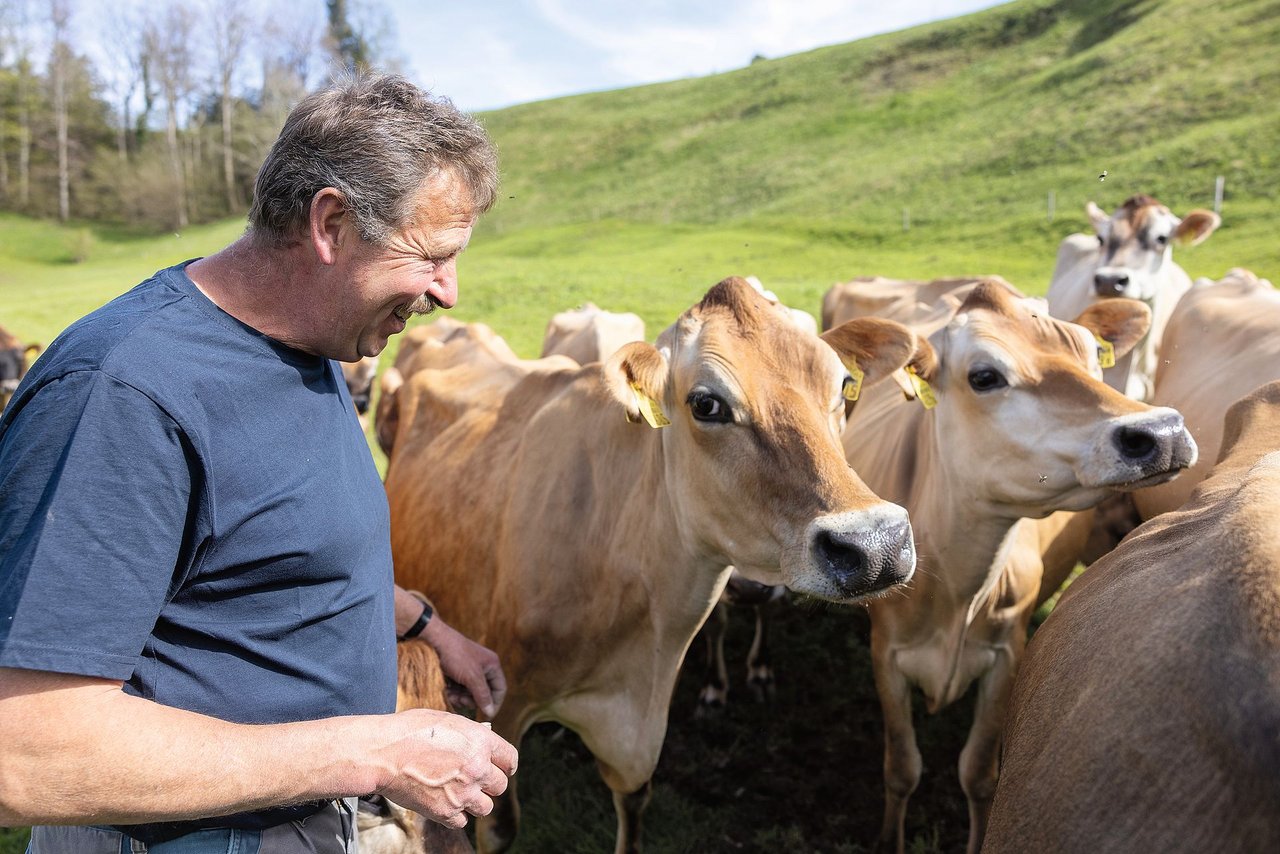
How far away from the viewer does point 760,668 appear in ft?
18.4

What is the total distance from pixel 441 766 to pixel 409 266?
99 cm

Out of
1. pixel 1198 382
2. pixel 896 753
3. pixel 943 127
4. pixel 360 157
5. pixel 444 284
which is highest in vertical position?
pixel 943 127

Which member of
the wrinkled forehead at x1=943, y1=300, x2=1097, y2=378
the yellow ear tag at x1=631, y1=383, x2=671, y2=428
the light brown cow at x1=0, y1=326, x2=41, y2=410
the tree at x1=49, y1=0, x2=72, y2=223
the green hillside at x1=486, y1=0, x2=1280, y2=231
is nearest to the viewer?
the yellow ear tag at x1=631, y1=383, x2=671, y2=428

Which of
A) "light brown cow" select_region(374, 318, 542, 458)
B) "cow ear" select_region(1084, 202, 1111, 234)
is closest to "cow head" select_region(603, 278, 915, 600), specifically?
"light brown cow" select_region(374, 318, 542, 458)

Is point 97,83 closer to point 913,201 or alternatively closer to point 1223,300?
point 913,201

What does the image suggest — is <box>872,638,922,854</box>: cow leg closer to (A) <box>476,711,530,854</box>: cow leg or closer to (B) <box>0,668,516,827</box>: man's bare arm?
(A) <box>476,711,530,854</box>: cow leg

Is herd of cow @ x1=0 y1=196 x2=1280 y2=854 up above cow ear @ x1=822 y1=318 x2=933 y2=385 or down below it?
below

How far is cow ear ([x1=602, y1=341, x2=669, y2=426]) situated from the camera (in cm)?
297

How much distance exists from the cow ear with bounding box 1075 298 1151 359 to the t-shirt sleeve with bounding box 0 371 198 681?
3.95 meters

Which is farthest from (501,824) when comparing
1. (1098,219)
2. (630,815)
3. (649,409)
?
(1098,219)

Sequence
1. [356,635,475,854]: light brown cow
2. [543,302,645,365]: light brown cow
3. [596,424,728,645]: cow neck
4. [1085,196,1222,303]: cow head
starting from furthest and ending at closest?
[1085,196,1222,303]: cow head, [543,302,645,365]: light brown cow, [596,424,728,645]: cow neck, [356,635,475,854]: light brown cow

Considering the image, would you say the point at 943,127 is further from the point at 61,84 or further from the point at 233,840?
the point at 61,84

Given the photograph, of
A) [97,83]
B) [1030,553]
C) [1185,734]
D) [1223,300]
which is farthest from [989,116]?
[97,83]

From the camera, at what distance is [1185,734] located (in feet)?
5.50
